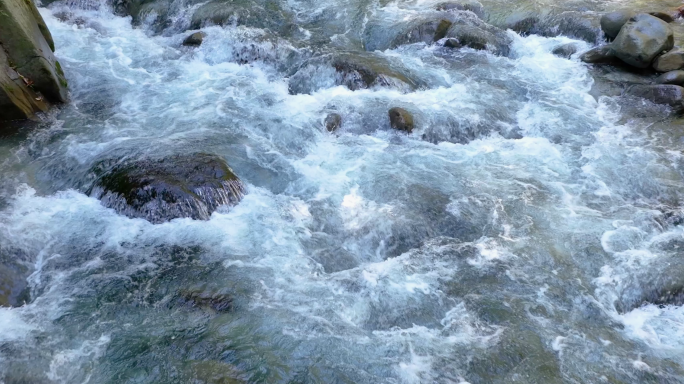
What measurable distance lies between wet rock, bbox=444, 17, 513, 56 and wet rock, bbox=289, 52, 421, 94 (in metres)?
1.93

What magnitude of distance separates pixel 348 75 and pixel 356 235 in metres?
4.38

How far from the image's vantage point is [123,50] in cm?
1229

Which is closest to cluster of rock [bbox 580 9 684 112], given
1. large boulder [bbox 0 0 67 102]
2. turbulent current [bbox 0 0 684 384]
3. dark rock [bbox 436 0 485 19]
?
turbulent current [bbox 0 0 684 384]

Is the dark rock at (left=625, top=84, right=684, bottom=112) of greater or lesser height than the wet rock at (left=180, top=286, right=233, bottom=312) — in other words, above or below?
above

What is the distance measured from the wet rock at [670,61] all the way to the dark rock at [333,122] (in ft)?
21.0

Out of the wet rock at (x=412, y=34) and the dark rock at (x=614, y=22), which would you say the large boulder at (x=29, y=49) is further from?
the dark rock at (x=614, y=22)

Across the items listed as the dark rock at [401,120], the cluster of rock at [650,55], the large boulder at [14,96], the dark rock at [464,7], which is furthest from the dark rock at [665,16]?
the large boulder at [14,96]

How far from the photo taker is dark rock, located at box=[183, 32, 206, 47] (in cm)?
1211

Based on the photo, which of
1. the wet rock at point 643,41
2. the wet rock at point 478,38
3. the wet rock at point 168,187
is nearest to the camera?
the wet rock at point 168,187

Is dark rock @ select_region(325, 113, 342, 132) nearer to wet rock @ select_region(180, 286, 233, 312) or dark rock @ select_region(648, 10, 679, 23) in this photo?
wet rock @ select_region(180, 286, 233, 312)

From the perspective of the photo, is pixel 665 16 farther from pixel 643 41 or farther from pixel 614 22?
pixel 643 41

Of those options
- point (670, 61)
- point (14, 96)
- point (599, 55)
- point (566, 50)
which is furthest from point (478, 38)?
point (14, 96)

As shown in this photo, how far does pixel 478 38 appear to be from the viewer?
1197 cm

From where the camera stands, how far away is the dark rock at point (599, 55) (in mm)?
11019
